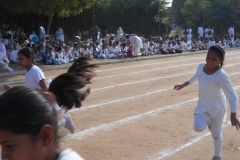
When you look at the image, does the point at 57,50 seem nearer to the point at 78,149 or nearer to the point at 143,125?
the point at 143,125

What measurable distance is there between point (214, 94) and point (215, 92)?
3cm

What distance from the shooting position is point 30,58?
6586 millimetres

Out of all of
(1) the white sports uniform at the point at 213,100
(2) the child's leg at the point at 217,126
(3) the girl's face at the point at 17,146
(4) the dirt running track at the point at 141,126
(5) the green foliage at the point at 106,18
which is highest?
(5) the green foliage at the point at 106,18

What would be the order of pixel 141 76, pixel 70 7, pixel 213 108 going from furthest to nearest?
pixel 70 7 < pixel 141 76 < pixel 213 108

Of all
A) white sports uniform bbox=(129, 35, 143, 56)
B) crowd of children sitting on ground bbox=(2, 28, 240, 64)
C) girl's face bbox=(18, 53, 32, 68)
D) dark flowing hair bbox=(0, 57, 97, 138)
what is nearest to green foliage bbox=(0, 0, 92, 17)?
crowd of children sitting on ground bbox=(2, 28, 240, 64)

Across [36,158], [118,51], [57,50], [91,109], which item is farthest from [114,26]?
[36,158]

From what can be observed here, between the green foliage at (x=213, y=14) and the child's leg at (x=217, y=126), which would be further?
the green foliage at (x=213, y=14)

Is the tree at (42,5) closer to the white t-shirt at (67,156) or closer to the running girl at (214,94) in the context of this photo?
the running girl at (214,94)

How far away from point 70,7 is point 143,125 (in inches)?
629

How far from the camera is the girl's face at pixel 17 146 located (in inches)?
70.3

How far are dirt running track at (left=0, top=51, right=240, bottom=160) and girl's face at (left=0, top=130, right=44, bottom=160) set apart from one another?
27cm

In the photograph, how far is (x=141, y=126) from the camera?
863cm

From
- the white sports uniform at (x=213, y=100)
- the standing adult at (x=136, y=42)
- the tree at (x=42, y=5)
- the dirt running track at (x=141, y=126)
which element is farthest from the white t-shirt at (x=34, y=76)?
the standing adult at (x=136, y=42)

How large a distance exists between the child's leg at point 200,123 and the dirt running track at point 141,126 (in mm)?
976
